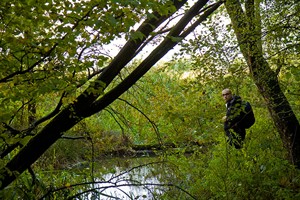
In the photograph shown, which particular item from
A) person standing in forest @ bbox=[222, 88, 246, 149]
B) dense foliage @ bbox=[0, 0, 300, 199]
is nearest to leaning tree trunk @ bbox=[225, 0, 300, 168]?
dense foliage @ bbox=[0, 0, 300, 199]

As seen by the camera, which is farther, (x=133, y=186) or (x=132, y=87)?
(x=133, y=186)

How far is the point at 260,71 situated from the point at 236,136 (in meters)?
1.23

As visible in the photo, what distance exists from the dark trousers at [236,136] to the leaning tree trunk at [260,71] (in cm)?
48

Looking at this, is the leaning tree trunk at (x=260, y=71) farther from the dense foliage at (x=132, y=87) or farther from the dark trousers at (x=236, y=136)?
the dark trousers at (x=236, y=136)

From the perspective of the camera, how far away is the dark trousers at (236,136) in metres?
4.89

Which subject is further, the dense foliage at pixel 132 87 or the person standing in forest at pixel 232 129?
the person standing in forest at pixel 232 129

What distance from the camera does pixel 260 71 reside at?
3.90 metres

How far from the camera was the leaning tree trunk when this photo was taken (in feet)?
12.5

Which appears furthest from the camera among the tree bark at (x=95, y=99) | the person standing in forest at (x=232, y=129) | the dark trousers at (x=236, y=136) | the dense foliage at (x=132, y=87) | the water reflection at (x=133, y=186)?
the dark trousers at (x=236, y=136)

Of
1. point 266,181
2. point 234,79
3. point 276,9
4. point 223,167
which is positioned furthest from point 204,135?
point 276,9

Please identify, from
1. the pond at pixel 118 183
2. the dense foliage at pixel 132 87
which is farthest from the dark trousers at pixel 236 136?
the pond at pixel 118 183

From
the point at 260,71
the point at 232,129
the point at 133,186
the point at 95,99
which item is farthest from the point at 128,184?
the point at 133,186

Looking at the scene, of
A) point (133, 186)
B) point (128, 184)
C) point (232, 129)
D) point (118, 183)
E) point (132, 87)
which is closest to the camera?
point (128, 184)

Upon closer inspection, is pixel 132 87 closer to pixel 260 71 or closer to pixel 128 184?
pixel 128 184
